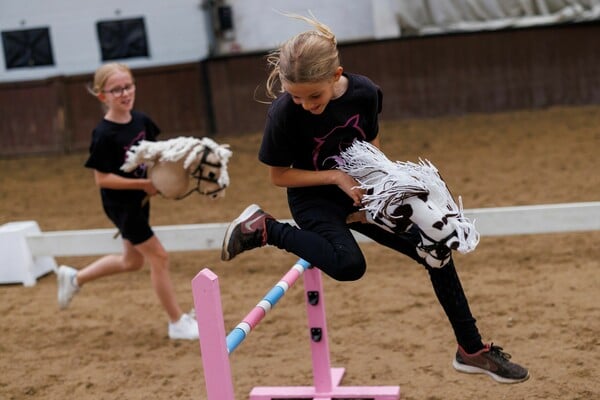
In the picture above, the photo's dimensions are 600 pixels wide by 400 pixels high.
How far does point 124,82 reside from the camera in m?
4.52

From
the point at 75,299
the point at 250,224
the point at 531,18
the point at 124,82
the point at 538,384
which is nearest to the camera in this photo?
the point at 250,224

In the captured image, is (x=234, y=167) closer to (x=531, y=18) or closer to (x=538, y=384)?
(x=531, y=18)

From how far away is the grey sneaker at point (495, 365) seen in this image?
329cm

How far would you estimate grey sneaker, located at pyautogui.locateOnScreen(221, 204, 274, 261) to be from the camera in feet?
11.0

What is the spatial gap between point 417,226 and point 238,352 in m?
1.78

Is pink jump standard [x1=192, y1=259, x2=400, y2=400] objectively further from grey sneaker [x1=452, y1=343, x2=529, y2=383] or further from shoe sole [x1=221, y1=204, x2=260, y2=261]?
grey sneaker [x1=452, y1=343, x2=529, y2=383]

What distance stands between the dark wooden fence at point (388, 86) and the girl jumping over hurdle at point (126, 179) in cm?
739

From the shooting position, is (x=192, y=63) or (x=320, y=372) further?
(x=192, y=63)

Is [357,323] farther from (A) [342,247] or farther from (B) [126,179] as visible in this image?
(A) [342,247]

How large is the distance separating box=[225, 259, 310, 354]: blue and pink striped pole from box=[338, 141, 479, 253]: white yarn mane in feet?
1.79

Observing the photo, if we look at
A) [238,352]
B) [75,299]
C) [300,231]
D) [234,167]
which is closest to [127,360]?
[238,352]

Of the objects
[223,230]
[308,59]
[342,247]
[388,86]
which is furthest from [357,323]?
[388,86]

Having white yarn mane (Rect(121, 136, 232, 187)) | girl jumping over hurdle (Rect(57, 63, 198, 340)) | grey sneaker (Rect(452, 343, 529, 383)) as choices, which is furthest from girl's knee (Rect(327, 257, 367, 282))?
girl jumping over hurdle (Rect(57, 63, 198, 340))

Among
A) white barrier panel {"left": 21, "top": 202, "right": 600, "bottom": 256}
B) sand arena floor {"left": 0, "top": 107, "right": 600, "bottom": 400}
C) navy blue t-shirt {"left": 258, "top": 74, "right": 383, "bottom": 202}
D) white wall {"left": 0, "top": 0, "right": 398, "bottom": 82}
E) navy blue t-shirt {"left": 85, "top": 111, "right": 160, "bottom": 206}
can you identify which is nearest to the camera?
navy blue t-shirt {"left": 258, "top": 74, "right": 383, "bottom": 202}
